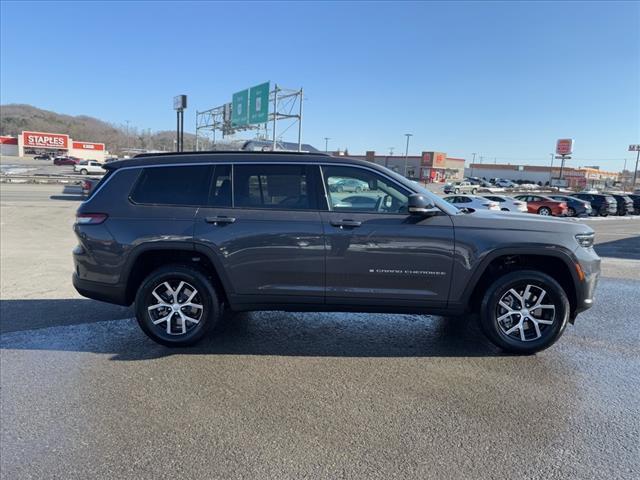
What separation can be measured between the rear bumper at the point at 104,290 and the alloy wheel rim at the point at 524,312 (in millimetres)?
3628

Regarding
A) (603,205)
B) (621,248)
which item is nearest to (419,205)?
(621,248)

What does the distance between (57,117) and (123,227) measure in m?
182

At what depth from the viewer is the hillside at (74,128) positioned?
13300 centimetres

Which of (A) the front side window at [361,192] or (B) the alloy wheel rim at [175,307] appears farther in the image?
(B) the alloy wheel rim at [175,307]

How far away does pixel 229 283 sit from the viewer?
4.31 m

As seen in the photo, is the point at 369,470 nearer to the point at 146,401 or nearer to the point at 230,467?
the point at 230,467

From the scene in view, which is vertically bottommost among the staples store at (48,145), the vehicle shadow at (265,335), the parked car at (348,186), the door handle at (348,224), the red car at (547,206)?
the vehicle shadow at (265,335)

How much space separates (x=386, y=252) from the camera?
13.5 feet

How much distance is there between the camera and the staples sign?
88.3 meters

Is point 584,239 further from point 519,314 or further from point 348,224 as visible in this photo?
point 348,224

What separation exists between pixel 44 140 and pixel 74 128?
187 ft

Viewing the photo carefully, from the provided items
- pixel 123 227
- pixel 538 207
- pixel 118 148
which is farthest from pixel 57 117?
pixel 123 227

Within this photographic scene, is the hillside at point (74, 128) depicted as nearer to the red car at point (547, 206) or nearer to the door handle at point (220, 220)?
the red car at point (547, 206)

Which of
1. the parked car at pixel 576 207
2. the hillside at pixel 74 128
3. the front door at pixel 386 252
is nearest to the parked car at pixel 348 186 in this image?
the front door at pixel 386 252
